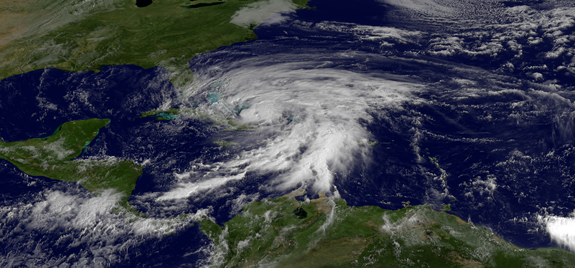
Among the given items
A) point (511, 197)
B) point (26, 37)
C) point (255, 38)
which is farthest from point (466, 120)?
point (26, 37)

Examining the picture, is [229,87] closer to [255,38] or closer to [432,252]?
[255,38]

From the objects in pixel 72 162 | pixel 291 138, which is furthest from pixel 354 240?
pixel 72 162

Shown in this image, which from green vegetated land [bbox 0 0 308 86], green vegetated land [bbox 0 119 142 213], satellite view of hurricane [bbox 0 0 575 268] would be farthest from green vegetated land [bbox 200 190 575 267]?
green vegetated land [bbox 0 0 308 86]

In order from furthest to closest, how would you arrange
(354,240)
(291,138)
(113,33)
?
(113,33) → (291,138) → (354,240)

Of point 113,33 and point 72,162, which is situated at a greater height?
point 113,33

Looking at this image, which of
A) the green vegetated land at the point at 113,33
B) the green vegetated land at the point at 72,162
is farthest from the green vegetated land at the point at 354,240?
the green vegetated land at the point at 113,33

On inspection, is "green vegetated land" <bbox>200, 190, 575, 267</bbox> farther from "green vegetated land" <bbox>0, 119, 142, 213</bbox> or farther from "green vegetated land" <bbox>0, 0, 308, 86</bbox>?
"green vegetated land" <bbox>0, 0, 308, 86</bbox>

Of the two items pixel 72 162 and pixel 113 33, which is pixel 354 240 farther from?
pixel 113 33

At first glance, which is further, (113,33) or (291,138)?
(113,33)
